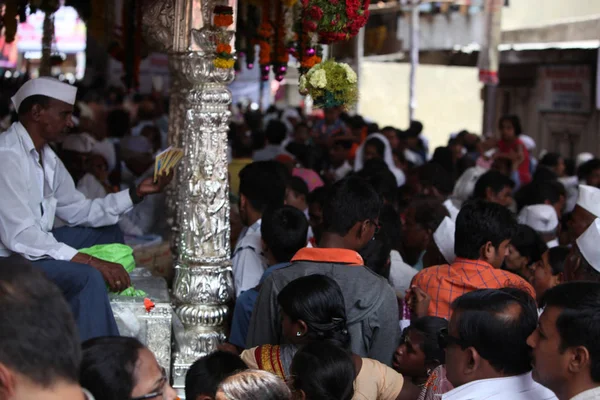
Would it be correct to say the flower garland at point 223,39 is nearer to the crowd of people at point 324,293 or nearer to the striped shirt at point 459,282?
the crowd of people at point 324,293

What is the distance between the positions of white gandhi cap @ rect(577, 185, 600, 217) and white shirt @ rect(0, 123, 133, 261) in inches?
118

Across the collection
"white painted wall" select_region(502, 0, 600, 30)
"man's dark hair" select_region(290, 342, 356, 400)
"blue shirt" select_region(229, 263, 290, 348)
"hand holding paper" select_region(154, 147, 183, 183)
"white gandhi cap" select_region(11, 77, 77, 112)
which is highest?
"white painted wall" select_region(502, 0, 600, 30)

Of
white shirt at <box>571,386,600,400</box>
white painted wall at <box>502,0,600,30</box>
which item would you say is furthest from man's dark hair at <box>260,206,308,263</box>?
white painted wall at <box>502,0,600,30</box>

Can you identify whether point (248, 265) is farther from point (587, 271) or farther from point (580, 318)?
point (580, 318)

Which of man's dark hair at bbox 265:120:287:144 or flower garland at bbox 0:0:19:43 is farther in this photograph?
man's dark hair at bbox 265:120:287:144

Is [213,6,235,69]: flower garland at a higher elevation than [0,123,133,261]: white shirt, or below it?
higher

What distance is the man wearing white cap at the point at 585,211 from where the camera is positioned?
5.48 m

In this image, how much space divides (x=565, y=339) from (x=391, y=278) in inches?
108

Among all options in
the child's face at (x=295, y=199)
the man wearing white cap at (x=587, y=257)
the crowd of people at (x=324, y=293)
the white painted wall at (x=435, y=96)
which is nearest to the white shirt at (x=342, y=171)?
the crowd of people at (x=324, y=293)

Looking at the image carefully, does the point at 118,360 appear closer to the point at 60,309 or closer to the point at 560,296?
the point at 60,309

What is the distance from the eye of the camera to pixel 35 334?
2078 mm

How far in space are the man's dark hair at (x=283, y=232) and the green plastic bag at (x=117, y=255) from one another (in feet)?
2.59

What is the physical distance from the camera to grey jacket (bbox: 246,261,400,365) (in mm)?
4191

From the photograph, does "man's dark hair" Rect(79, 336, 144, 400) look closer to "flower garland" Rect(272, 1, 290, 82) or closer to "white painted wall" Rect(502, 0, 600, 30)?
"flower garland" Rect(272, 1, 290, 82)
